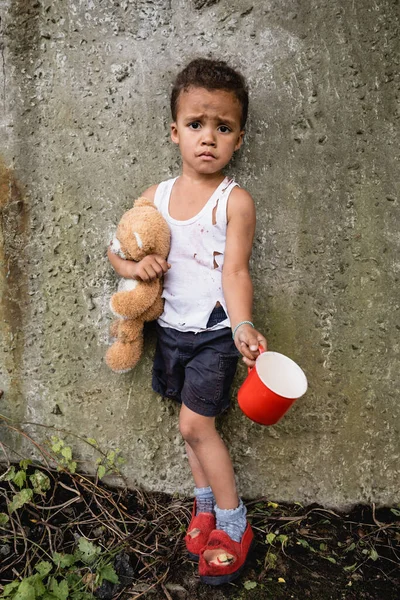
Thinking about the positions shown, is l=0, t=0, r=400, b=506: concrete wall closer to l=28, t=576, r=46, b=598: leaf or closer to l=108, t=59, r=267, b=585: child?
l=108, t=59, r=267, b=585: child

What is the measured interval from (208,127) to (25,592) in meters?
1.64

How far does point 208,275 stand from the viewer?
2.00 metres

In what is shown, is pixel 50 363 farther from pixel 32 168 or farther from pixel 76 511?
pixel 32 168

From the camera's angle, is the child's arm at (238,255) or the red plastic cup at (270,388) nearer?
the red plastic cup at (270,388)

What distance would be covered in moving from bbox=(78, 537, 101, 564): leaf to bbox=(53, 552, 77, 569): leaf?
0.15 feet

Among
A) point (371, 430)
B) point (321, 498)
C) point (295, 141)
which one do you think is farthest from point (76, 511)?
point (295, 141)

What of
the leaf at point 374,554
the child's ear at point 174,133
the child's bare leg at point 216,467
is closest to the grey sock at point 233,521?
the child's bare leg at point 216,467

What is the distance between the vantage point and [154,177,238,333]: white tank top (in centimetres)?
197

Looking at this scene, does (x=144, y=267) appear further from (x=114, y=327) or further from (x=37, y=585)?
(x=37, y=585)

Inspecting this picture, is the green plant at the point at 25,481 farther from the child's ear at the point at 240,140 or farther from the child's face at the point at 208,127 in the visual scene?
Result: the child's ear at the point at 240,140

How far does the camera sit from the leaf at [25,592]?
173 centimetres

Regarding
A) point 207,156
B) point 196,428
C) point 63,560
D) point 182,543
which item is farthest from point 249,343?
point 63,560

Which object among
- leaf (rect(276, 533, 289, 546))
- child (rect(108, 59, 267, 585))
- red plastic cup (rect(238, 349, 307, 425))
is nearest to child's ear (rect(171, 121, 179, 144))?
child (rect(108, 59, 267, 585))

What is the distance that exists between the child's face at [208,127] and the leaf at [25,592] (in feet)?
4.90
